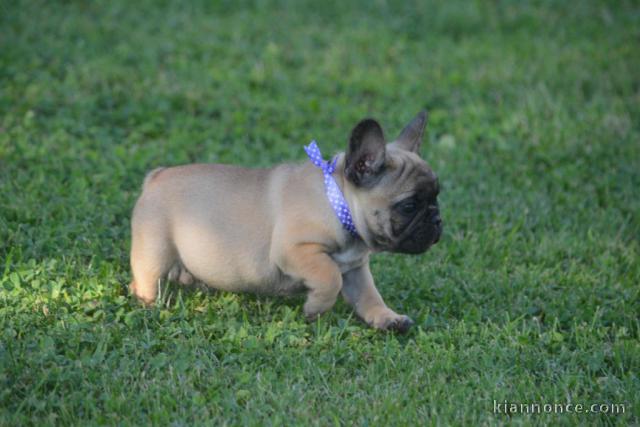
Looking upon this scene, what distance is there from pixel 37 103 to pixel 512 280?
4.61m

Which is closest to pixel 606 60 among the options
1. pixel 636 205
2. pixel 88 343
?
pixel 636 205

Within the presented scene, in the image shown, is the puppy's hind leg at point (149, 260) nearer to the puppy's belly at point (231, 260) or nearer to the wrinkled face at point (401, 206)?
the puppy's belly at point (231, 260)

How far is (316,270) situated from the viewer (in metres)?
4.99

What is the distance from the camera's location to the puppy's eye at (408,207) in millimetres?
4945

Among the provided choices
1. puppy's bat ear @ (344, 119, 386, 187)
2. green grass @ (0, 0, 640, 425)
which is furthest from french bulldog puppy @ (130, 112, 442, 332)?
green grass @ (0, 0, 640, 425)

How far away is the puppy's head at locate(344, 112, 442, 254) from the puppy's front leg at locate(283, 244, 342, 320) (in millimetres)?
258

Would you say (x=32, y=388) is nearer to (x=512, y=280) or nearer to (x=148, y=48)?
(x=512, y=280)

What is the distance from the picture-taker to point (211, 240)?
527cm

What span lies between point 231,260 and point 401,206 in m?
1.07

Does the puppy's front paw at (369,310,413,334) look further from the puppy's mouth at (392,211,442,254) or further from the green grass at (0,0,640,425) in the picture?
the puppy's mouth at (392,211,442,254)

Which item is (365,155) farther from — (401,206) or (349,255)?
(349,255)

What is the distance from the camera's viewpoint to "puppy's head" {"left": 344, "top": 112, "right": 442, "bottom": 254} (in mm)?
4906

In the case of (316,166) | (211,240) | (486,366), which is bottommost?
(486,366)

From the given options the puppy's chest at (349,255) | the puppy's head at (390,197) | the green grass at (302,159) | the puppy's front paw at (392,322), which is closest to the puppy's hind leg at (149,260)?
the green grass at (302,159)
